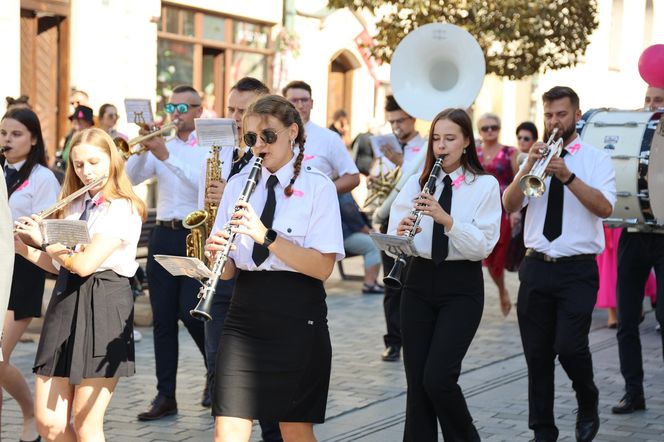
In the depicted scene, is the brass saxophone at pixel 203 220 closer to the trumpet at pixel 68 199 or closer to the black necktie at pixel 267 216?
the trumpet at pixel 68 199

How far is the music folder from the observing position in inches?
219

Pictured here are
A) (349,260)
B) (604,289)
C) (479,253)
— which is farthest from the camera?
(349,260)

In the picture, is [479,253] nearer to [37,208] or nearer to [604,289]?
[37,208]

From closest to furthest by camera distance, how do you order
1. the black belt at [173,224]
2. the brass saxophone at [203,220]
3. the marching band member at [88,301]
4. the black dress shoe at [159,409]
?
the marching band member at [88,301]
the brass saxophone at [203,220]
the black dress shoe at [159,409]
the black belt at [173,224]

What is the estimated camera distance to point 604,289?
11320mm

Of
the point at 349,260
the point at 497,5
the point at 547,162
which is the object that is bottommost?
the point at 349,260

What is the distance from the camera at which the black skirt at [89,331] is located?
17.7 feet

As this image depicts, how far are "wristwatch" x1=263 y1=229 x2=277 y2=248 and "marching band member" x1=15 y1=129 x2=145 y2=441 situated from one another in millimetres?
1064

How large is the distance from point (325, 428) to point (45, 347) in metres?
2.22

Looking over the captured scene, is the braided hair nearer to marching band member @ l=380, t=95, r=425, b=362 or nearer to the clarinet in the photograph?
the clarinet

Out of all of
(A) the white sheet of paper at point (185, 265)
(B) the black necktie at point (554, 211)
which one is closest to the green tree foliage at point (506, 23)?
(B) the black necktie at point (554, 211)

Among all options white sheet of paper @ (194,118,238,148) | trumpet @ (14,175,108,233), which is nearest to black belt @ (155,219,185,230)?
white sheet of paper @ (194,118,238,148)

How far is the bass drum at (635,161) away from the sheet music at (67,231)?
3629mm

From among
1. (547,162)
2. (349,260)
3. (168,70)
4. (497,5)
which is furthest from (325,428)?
(168,70)
